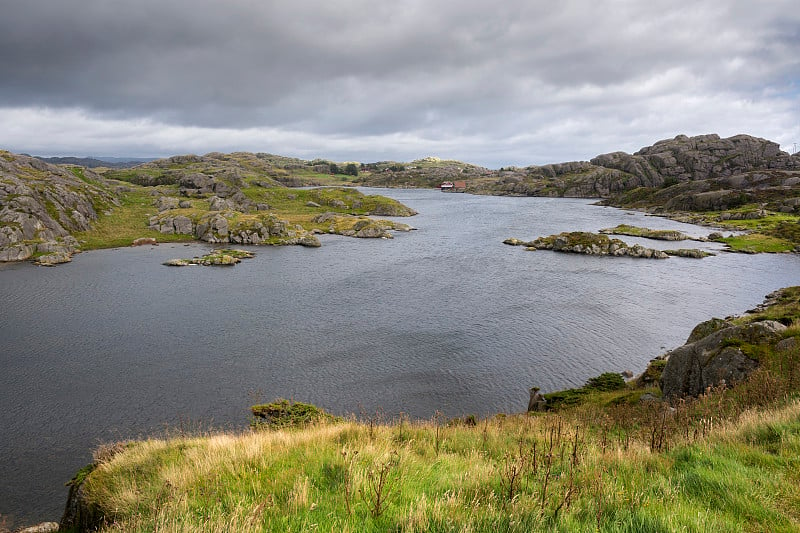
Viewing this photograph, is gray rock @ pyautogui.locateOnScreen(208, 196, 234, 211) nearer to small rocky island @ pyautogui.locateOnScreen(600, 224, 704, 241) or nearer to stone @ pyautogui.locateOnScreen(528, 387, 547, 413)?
small rocky island @ pyautogui.locateOnScreen(600, 224, 704, 241)

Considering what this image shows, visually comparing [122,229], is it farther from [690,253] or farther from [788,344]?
[690,253]

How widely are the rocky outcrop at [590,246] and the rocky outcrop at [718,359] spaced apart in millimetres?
75174

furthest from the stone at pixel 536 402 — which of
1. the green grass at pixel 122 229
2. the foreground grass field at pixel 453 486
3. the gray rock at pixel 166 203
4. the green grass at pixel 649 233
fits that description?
the gray rock at pixel 166 203

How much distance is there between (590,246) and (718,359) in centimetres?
8004

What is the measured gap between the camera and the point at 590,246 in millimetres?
96312

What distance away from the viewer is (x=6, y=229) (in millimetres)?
81438

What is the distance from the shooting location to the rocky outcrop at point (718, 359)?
20.7m

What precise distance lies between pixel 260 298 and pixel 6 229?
204 feet

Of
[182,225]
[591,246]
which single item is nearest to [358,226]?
[182,225]

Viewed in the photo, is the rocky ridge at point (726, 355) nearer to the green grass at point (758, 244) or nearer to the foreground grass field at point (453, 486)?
the foreground grass field at point (453, 486)

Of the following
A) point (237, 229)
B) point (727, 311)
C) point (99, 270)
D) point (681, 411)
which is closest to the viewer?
point (681, 411)

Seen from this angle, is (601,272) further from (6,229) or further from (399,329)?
(6,229)

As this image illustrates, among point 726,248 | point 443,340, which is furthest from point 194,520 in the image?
point 726,248

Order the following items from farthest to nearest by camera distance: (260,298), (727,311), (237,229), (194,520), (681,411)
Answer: (237,229) < (260,298) < (727,311) < (681,411) < (194,520)
